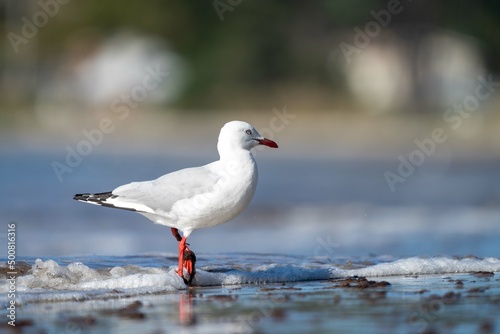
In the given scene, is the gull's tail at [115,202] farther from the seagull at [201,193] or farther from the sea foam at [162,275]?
the sea foam at [162,275]

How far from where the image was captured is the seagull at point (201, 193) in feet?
23.5

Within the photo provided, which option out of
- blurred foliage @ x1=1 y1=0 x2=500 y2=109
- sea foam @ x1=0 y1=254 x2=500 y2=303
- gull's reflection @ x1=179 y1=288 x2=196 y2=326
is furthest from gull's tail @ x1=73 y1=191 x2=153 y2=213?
blurred foliage @ x1=1 y1=0 x2=500 y2=109

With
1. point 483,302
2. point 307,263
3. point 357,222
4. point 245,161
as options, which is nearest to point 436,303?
point 483,302

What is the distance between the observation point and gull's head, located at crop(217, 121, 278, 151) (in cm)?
745

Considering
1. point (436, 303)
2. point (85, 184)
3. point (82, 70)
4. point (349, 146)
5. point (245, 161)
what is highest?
point (82, 70)

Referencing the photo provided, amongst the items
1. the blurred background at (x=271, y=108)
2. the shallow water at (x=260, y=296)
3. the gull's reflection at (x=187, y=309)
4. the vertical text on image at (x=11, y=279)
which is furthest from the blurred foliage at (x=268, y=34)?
the gull's reflection at (x=187, y=309)

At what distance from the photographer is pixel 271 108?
143 ft

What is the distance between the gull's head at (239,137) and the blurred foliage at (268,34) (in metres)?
36.3

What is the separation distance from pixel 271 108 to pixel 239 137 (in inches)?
1428

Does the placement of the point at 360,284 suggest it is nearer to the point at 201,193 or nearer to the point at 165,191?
the point at 201,193

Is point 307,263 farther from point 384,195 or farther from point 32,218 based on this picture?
point 384,195

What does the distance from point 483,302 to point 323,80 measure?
40906mm

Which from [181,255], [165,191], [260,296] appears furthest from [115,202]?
[260,296]

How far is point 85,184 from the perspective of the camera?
18188 millimetres
